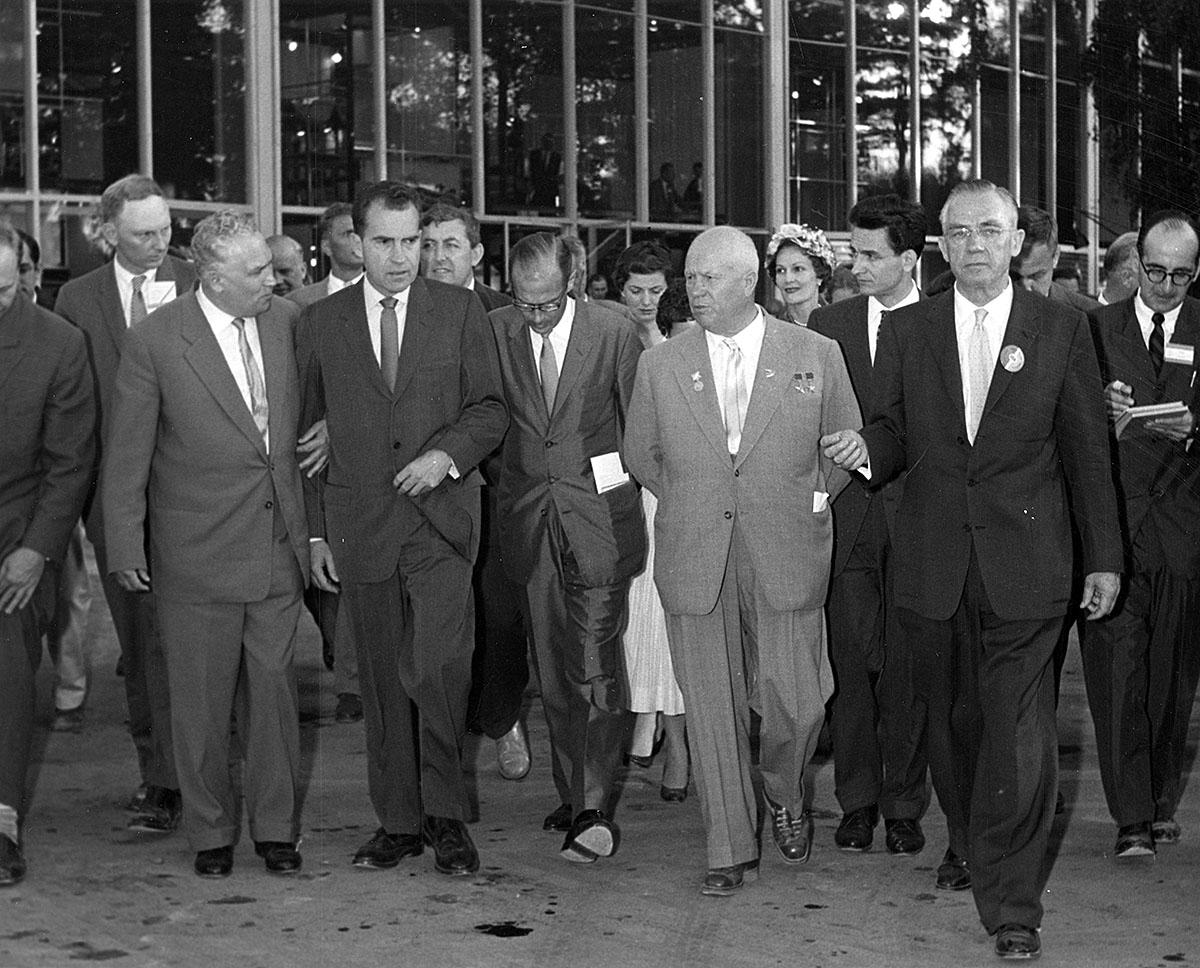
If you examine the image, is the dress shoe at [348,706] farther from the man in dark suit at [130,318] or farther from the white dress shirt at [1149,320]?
the white dress shirt at [1149,320]

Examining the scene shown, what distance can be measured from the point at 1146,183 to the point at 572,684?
15272mm

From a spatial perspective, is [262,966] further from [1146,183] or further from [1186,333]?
[1146,183]

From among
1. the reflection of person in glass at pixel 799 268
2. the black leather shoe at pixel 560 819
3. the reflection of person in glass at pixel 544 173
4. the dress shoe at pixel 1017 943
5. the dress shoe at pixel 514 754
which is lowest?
the dress shoe at pixel 1017 943

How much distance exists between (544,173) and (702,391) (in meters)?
15.4

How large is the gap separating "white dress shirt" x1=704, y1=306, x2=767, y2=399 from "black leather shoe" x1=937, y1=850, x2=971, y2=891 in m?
1.53

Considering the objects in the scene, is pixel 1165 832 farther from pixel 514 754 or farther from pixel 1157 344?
pixel 514 754

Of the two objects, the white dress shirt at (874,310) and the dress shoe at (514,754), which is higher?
the white dress shirt at (874,310)

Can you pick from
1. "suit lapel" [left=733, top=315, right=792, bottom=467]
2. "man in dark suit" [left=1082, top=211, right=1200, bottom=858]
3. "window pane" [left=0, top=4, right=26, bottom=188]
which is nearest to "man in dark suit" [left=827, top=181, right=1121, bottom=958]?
"suit lapel" [left=733, top=315, right=792, bottom=467]

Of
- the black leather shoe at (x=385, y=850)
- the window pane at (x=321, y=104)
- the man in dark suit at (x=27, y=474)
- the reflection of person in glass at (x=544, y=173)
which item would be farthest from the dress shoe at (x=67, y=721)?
the reflection of person in glass at (x=544, y=173)

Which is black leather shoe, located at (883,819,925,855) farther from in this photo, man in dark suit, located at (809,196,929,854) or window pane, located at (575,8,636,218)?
window pane, located at (575,8,636,218)

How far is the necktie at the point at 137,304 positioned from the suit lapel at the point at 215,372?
898 millimetres

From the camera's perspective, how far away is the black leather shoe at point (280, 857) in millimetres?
5996

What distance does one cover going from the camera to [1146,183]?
20.0 meters

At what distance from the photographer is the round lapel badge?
5273 millimetres
